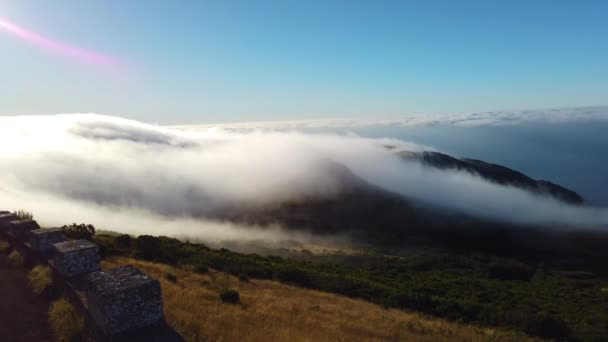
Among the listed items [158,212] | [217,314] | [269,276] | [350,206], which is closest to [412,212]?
[350,206]

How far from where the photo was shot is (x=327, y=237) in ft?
454

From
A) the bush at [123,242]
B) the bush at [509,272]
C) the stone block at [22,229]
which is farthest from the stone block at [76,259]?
the bush at [509,272]

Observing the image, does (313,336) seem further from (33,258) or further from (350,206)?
(350,206)

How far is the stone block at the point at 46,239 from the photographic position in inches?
520

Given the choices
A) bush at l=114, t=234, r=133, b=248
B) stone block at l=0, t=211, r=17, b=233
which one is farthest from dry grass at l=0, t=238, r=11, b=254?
bush at l=114, t=234, r=133, b=248

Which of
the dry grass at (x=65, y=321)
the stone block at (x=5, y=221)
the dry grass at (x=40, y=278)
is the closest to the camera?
the dry grass at (x=65, y=321)

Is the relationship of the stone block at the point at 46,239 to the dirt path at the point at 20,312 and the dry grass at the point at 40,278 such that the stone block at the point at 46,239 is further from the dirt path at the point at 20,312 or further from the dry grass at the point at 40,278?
the dirt path at the point at 20,312

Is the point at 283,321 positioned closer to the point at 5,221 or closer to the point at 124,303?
the point at 124,303

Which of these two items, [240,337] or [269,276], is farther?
[269,276]

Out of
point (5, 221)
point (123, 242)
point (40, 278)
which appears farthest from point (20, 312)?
point (123, 242)

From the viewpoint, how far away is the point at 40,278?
11664 mm

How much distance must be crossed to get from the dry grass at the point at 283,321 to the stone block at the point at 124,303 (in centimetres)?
188

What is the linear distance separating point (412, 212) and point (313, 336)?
564 feet

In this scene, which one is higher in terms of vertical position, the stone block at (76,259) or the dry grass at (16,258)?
the stone block at (76,259)
